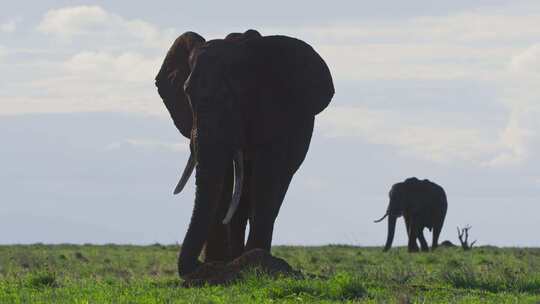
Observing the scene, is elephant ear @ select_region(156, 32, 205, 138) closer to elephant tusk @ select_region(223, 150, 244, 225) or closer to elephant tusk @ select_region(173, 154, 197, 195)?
elephant tusk @ select_region(173, 154, 197, 195)

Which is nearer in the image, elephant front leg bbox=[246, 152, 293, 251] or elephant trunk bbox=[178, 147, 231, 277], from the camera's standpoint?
elephant trunk bbox=[178, 147, 231, 277]

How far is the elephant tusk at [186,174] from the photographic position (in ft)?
65.4

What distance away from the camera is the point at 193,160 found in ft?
65.4

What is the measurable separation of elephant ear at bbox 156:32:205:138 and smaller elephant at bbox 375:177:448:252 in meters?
25.8

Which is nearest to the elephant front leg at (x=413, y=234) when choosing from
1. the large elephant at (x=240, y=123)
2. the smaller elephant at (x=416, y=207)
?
the smaller elephant at (x=416, y=207)

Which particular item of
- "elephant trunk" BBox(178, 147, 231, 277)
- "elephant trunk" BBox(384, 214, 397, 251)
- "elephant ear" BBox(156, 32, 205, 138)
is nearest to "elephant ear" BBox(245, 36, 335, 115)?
"elephant ear" BBox(156, 32, 205, 138)

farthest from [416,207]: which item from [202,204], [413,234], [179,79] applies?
[202,204]

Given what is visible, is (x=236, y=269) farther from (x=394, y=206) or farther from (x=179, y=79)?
(x=394, y=206)

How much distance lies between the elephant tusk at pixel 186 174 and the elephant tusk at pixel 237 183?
0.83 m

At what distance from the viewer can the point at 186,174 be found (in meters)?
20.0

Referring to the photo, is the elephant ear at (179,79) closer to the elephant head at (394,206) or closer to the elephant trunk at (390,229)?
the elephant trunk at (390,229)

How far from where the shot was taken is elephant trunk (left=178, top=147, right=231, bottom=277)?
17812mm


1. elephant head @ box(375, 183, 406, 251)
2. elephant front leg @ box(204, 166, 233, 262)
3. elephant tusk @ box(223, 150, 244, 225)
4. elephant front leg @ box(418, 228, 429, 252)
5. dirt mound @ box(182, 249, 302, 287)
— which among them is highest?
elephant head @ box(375, 183, 406, 251)

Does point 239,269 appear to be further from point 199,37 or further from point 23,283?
point 199,37
